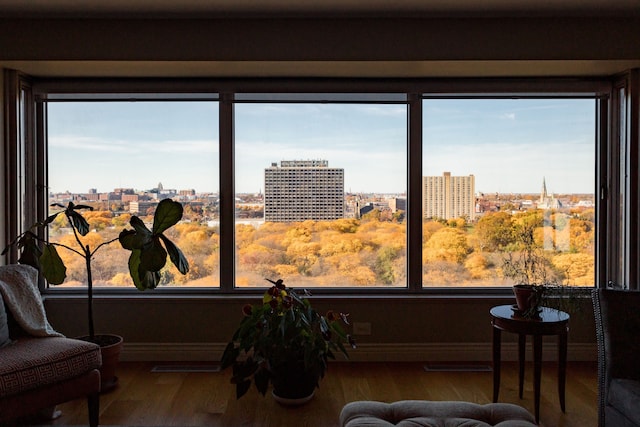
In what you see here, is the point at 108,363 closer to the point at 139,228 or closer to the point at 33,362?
the point at 33,362

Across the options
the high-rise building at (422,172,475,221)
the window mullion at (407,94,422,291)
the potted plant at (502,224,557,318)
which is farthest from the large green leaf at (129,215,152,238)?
the potted plant at (502,224,557,318)

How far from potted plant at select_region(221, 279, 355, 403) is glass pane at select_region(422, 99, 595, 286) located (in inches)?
53.9

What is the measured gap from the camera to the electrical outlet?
3703 mm

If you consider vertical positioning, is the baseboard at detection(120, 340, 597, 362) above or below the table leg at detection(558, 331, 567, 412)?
below

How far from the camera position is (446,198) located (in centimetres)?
385

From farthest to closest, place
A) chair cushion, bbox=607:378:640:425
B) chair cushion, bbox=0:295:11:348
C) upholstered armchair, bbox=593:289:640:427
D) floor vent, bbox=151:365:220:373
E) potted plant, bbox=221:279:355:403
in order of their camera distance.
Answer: floor vent, bbox=151:365:220:373
potted plant, bbox=221:279:355:403
chair cushion, bbox=0:295:11:348
upholstered armchair, bbox=593:289:640:427
chair cushion, bbox=607:378:640:425

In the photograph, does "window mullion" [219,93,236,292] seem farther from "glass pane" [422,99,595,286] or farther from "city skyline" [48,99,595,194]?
"glass pane" [422,99,595,286]

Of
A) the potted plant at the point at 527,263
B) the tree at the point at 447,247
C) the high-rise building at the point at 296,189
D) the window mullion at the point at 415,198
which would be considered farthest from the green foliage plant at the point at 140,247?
the potted plant at the point at 527,263

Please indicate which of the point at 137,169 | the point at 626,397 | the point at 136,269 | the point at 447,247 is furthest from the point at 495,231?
the point at 137,169

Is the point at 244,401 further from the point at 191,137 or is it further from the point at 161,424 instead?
the point at 191,137

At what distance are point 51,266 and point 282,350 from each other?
1.64m

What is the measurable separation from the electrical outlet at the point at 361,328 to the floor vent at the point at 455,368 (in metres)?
0.52

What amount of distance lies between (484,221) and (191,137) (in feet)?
8.38

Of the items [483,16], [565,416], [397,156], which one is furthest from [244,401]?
[483,16]
